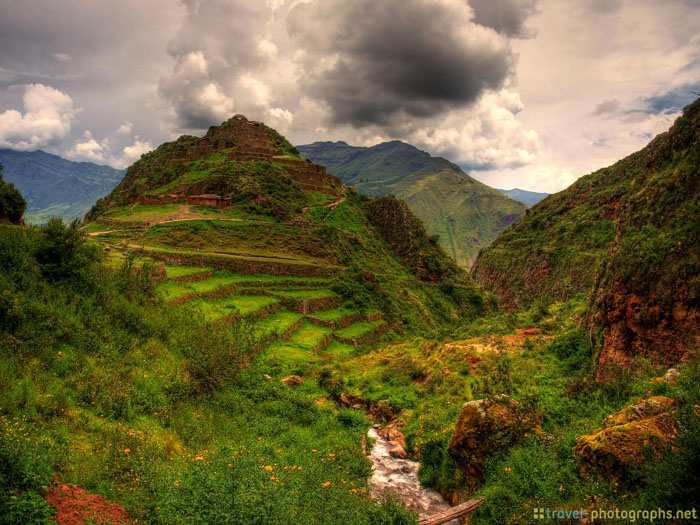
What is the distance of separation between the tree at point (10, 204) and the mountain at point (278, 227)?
56.2ft

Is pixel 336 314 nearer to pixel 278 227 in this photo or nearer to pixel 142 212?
pixel 278 227

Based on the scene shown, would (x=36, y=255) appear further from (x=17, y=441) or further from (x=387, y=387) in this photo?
(x=387, y=387)

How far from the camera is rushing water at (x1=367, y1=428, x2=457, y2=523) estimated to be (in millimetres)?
11039

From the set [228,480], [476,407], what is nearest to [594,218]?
[476,407]

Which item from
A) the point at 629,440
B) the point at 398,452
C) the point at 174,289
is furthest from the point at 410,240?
the point at 629,440

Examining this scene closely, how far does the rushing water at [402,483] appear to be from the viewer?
36.2ft

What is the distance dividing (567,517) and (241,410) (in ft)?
40.0

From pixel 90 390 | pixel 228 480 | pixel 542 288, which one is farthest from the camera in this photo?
pixel 542 288

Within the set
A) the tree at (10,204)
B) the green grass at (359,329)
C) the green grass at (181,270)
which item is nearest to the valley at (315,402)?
the green grass at (181,270)

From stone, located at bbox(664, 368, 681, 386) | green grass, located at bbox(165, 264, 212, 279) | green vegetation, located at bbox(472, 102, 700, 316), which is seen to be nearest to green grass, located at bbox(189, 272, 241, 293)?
green grass, located at bbox(165, 264, 212, 279)

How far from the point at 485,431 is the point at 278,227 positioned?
46085 mm

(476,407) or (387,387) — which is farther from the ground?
(476,407)

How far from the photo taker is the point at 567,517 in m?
6.98

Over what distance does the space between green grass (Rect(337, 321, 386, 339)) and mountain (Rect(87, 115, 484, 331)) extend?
300 centimetres
